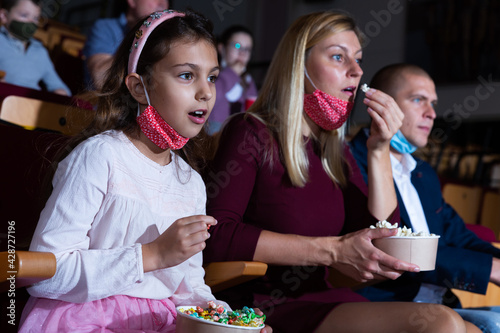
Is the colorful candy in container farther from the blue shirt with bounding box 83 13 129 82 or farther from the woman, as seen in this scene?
the blue shirt with bounding box 83 13 129 82

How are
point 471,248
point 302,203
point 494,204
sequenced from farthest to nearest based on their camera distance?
point 494,204
point 471,248
point 302,203

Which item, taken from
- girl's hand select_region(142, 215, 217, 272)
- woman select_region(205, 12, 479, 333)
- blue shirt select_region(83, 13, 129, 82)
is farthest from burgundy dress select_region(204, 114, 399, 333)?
blue shirt select_region(83, 13, 129, 82)

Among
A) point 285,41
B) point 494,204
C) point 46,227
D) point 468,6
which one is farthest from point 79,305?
point 468,6

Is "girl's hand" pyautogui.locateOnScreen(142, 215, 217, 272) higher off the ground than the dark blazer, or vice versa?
"girl's hand" pyautogui.locateOnScreen(142, 215, 217, 272)

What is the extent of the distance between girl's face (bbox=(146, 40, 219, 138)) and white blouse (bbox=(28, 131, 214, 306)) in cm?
11

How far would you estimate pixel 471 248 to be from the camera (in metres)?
2.03

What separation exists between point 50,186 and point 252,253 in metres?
0.49

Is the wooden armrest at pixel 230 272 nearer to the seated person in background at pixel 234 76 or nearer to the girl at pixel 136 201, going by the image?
the girl at pixel 136 201

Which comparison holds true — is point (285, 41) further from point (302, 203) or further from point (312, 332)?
point (312, 332)

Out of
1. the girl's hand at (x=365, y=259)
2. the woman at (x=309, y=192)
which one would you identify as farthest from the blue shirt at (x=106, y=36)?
the girl's hand at (x=365, y=259)

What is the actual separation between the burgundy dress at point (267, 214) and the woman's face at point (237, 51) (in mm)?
2329

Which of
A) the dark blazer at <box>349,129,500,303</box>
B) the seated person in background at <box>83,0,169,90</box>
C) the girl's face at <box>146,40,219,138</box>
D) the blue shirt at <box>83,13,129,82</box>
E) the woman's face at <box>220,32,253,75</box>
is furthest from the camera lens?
the woman's face at <box>220,32,253,75</box>

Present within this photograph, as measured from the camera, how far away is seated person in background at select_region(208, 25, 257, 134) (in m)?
3.36

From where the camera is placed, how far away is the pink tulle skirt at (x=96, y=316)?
3.51 ft
